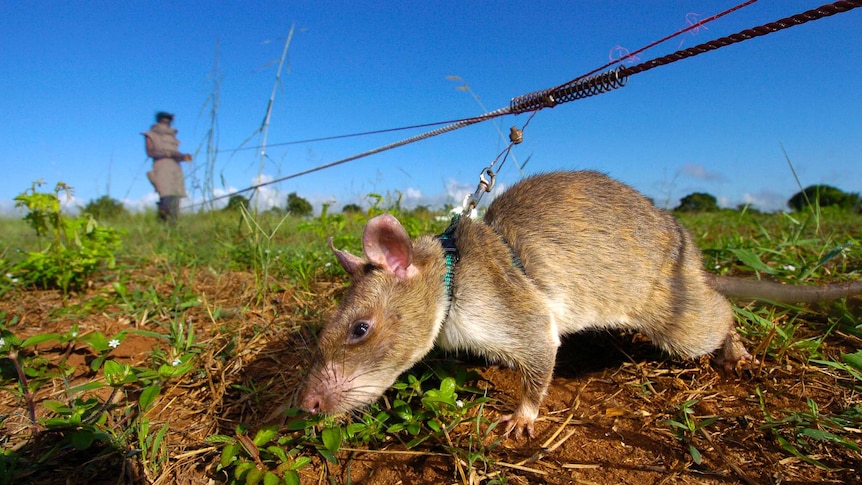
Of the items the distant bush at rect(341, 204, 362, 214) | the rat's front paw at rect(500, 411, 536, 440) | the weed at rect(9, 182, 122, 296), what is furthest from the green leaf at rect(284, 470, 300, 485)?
the distant bush at rect(341, 204, 362, 214)

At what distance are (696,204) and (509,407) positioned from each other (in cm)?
1021

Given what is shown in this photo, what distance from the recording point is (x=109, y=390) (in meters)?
2.65

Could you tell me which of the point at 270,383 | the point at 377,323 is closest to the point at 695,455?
the point at 377,323

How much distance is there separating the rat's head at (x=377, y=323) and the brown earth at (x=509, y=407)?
32cm

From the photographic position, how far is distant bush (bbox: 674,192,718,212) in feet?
33.3

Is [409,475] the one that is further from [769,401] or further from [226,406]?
[769,401]

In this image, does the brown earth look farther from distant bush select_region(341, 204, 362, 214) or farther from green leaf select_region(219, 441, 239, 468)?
distant bush select_region(341, 204, 362, 214)

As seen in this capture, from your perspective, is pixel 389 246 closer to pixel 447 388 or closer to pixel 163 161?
pixel 447 388

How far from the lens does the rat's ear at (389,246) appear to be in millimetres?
2271

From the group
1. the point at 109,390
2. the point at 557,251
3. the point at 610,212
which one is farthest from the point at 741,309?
the point at 109,390

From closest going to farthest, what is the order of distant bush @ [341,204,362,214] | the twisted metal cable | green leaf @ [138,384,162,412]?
the twisted metal cable, green leaf @ [138,384,162,412], distant bush @ [341,204,362,214]

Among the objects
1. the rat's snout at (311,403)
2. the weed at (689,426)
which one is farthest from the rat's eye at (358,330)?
the weed at (689,426)

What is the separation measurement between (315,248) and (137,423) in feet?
8.51

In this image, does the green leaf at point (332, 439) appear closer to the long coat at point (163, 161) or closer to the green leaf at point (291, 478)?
the green leaf at point (291, 478)
